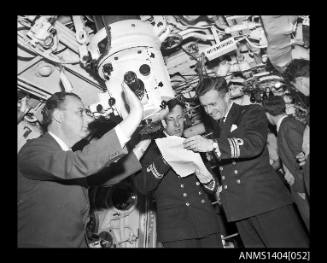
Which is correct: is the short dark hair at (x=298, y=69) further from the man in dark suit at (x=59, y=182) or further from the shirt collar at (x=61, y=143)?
the shirt collar at (x=61, y=143)

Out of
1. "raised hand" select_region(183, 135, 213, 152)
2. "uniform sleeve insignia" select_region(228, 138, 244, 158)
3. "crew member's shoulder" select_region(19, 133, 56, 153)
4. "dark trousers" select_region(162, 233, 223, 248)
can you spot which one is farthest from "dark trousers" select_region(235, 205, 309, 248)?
"crew member's shoulder" select_region(19, 133, 56, 153)

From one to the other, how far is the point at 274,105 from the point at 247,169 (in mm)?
1007

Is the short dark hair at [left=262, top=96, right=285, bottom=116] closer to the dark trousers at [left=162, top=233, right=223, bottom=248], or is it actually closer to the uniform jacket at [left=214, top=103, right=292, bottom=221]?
the uniform jacket at [left=214, top=103, right=292, bottom=221]

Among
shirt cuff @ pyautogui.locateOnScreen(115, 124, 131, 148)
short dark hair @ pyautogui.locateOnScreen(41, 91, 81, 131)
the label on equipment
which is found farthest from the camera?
the label on equipment

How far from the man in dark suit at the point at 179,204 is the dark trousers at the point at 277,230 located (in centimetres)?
45

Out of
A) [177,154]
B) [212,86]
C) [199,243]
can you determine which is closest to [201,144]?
[177,154]

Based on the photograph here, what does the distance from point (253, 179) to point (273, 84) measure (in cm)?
138

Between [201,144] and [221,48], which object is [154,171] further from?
[221,48]

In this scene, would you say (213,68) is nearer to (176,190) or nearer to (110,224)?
(176,190)

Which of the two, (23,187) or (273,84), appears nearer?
(23,187)

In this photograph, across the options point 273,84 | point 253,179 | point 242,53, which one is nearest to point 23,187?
point 253,179

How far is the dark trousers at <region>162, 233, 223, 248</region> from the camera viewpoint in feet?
9.02

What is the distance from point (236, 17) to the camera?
2.46 metres

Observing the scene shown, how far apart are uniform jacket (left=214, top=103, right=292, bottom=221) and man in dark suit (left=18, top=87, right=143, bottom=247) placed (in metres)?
0.90
